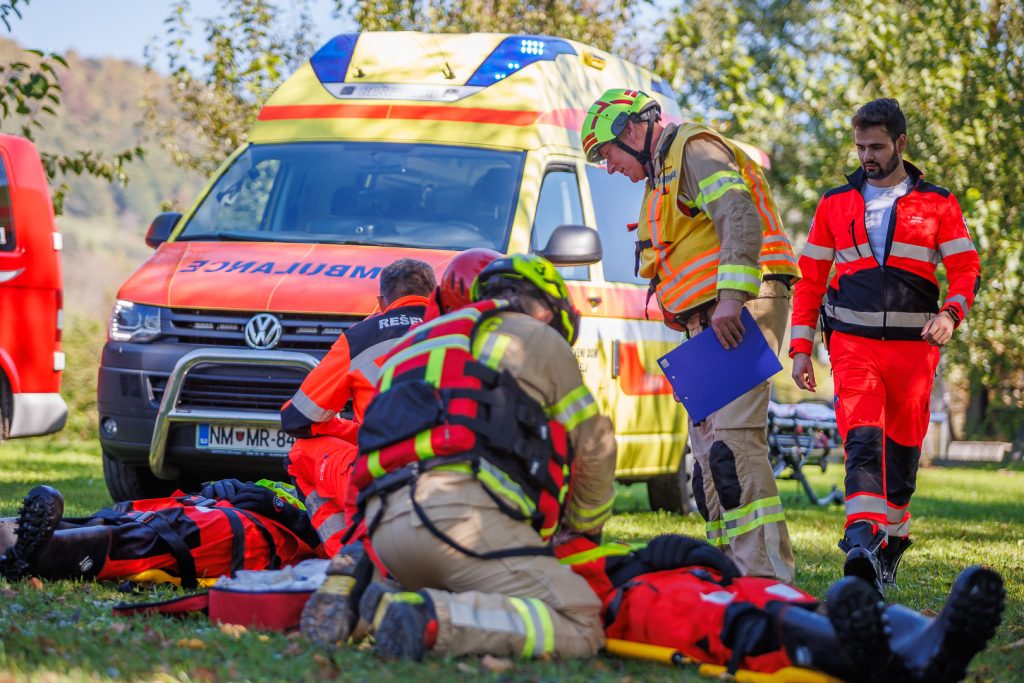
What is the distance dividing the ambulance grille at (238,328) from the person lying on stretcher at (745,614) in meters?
3.19

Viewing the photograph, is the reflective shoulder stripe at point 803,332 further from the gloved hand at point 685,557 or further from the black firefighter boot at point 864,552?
the gloved hand at point 685,557

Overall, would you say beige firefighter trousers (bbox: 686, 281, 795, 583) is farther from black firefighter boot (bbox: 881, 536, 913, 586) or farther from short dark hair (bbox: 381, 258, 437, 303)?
short dark hair (bbox: 381, 258, 437, 303)

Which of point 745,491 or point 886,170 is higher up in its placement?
point 886,170

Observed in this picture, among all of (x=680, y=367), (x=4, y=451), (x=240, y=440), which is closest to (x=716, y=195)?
(x=680, y=367)

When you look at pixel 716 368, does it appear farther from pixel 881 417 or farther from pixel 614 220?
pixel 614 220

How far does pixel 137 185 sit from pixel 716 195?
11077 cm

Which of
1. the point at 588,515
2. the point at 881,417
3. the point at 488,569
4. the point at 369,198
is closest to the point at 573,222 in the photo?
the point at 369,198

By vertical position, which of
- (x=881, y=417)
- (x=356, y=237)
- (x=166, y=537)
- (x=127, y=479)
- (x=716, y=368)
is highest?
(x=356, y=237)

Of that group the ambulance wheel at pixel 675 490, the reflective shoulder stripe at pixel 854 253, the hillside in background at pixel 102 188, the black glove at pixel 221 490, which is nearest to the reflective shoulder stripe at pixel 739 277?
the reflective shoulder stripe at pixel 854 253

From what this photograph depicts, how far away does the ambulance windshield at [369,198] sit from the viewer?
8227mm

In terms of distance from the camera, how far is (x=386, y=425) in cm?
434

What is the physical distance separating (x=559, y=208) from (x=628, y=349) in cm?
95

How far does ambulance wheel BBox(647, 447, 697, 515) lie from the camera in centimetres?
1013

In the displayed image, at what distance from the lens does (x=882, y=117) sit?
6.19 metres
